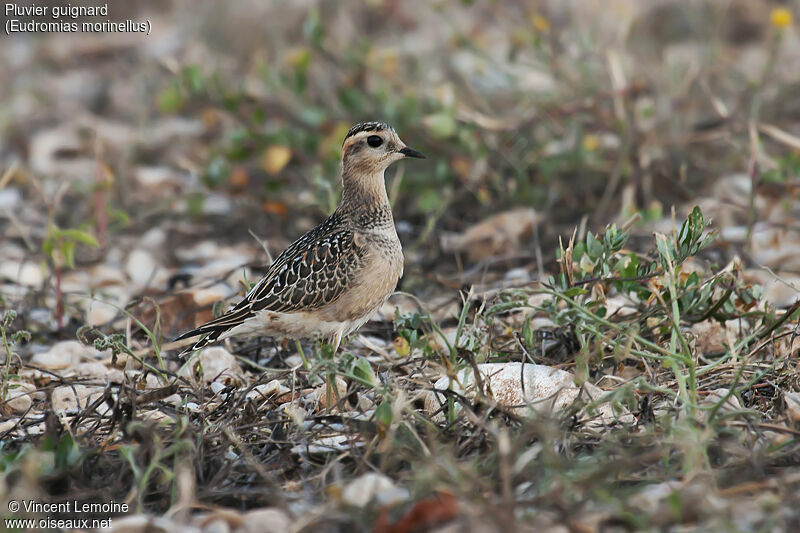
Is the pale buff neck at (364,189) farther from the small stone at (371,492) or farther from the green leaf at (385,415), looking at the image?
the small stone at (371,492)

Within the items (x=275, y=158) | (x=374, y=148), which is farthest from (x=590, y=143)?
(x=374, y=148)

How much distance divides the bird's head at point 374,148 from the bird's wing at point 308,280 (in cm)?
45

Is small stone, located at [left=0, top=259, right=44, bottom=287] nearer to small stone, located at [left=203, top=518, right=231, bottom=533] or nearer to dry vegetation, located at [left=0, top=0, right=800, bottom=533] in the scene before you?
dry vegetation, located at [left=0, top=0, right=800, bottom=533]

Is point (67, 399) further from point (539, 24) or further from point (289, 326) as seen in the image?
point (539, 24)

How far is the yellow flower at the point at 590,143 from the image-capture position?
713 centimetres

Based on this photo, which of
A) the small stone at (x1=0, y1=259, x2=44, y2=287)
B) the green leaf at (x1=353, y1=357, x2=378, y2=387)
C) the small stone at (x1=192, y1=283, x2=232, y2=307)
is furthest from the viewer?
the small stone at (x1=0, y1=259, x2=44, y2=287)

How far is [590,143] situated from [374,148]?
247cm

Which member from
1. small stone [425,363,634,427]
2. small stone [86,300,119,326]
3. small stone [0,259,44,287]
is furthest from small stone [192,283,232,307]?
small stone [425,363,634,427]

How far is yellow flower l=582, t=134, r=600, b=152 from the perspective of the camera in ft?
23.4

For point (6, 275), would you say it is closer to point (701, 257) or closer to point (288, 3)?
point (701, 257)

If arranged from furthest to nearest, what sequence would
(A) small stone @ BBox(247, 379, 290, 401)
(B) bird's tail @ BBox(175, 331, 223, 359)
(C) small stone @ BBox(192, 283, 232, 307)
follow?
(C) small stone @ BBox(192, 283, 232, 307)
(B) bird's tail @ BBox(175, 331, 223, 359)
(A) small stone @ BBox(247, 379, 290, 401)

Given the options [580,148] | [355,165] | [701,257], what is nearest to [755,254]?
[701,257]

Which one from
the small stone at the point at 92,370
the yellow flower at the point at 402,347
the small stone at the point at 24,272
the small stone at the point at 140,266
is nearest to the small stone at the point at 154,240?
the small stone at the point at 140,266

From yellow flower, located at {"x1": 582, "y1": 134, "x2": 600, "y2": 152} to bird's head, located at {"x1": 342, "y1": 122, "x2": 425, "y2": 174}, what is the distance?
2274mm
